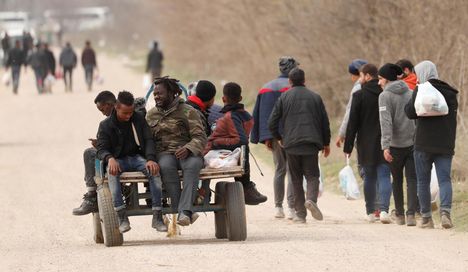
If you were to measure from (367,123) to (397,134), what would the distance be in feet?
1.70

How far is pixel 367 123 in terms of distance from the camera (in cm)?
1545

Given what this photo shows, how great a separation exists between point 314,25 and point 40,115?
1132cm

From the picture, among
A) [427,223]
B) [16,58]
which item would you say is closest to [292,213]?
[427,223]

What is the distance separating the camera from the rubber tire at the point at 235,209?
520 inches

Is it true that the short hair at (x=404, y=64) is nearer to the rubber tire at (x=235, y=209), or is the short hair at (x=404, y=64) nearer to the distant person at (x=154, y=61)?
the rubber tire at (x=235, y=209)

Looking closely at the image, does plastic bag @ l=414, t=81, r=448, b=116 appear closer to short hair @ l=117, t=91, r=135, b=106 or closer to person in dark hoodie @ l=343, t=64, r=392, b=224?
person in dark hoodie @ l=343, t=64, r=392, b=224

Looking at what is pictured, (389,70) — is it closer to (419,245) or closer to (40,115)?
(419,245)

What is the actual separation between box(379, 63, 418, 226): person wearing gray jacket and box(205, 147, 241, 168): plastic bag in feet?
7.05

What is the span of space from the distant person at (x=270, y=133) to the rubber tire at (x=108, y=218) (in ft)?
11.2

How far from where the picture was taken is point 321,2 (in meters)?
26.9

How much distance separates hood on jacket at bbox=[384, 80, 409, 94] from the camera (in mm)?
14922

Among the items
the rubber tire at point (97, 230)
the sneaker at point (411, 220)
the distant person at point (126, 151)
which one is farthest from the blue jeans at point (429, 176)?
the rubber tire at point (97, 230)

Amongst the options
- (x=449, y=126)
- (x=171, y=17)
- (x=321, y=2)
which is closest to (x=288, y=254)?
(x=449, y=126)

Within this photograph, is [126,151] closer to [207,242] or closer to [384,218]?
[207,242]
